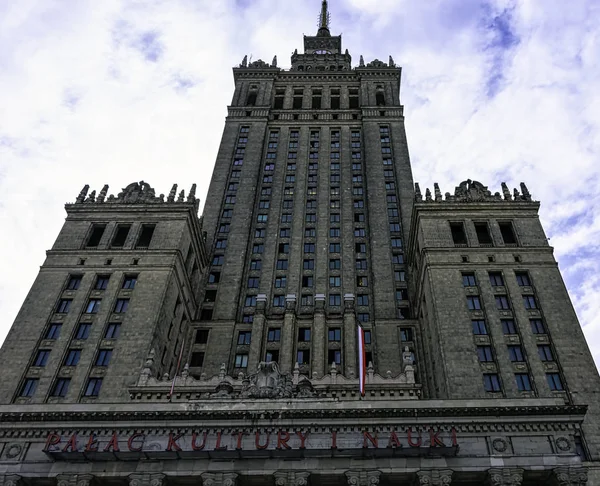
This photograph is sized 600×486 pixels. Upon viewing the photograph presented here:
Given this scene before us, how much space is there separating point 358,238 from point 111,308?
33.4 m

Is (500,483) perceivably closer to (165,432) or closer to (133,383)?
(165,432)

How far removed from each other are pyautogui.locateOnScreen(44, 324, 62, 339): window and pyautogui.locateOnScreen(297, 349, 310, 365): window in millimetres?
23016

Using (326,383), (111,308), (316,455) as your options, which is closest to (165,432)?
(316,455)

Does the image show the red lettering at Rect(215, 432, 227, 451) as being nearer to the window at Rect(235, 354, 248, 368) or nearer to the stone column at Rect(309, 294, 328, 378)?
the stone column at Rect(309, 294, 328, 378)

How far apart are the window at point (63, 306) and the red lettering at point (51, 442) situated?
58.6 feet

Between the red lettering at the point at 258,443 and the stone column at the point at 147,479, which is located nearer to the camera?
the stone column at the point at 147,479

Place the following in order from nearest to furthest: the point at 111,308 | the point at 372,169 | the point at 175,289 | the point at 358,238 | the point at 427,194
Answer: the point at 111,308
the point at 175,289
the point at 427,194
the point at 358,238
the point at 372,169

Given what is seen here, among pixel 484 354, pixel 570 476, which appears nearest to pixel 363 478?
pixel 570 476

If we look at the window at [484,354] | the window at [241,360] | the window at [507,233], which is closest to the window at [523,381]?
the window at [484,354]

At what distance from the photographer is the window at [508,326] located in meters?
51.8

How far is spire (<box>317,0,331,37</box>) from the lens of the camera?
5335 inches

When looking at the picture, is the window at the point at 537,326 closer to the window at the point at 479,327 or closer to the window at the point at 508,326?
the window at the point at 508,326

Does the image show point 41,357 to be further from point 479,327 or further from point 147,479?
point 479,327

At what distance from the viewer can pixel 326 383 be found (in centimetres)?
4803
